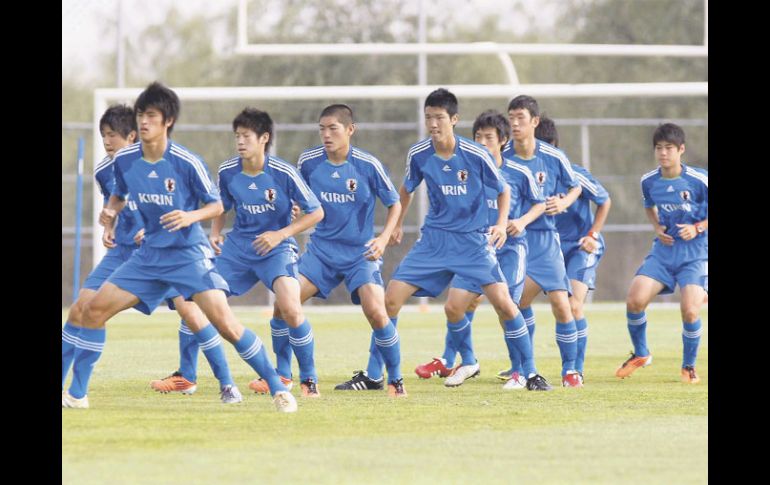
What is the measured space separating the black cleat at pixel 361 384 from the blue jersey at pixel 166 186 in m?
2.25

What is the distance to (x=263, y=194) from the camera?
9672 millimetres

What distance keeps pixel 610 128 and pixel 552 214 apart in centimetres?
1775

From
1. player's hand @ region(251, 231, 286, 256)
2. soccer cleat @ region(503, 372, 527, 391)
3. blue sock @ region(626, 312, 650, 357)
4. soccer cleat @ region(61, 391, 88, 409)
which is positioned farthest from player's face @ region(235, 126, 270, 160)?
blue sock @ region(626, 312, 650, 357)

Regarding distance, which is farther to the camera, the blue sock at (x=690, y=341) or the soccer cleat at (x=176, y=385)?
the blue sock at (x=690, y=341)

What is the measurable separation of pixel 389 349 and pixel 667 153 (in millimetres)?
2989

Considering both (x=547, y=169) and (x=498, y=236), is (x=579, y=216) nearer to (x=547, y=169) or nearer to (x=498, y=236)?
(x=547, y=169)

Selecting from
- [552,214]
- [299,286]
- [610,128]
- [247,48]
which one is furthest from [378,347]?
[610,128]

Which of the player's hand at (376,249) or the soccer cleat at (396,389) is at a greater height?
the player's hand at (376,249)

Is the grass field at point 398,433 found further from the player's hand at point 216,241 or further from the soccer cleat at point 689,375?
the player's hand at point 216,241

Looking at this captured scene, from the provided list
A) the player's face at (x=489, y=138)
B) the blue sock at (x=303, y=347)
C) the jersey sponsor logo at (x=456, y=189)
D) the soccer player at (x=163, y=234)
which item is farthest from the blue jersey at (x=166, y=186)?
the player's face at (x=489, y=138)

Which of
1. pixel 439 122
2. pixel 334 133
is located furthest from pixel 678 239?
pixel 334 133

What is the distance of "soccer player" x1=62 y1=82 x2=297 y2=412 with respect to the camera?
851 centimetres

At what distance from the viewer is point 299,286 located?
984 centimetres

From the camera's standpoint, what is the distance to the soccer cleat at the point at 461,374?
35.7 ft
